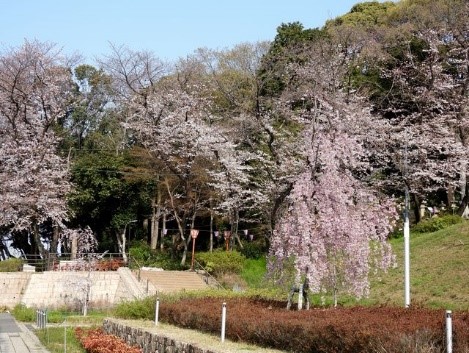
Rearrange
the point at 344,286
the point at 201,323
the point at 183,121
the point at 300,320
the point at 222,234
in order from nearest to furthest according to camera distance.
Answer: the point at 300,320
the point at 201,323
the point at 344,286
the point at 183,121
the point at 222,234

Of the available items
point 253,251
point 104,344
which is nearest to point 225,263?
point 253,251

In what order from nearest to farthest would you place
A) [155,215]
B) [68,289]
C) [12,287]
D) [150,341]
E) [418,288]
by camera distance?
1. [150,341]
2. [418,288]
3. [68,289]
4. [12,287]
5. [155,215]

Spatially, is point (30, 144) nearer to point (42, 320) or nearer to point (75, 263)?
point (75, 263)

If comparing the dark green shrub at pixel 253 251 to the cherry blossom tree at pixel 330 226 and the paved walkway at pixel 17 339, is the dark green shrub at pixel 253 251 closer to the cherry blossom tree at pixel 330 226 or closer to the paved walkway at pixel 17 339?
the paved walkway at pixel 17 339

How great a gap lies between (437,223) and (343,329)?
2317cm

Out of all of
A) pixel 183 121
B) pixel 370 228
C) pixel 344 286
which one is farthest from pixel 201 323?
pixel 183 121

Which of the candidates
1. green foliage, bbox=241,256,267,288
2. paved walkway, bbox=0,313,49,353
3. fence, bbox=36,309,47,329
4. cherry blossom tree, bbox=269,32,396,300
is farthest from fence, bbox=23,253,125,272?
cherry blossom tree, bbox=269,32,396,300

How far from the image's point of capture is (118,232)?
→ 4491cm

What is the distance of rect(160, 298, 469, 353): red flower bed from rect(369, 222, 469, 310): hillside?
6.14m

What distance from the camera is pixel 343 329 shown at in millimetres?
9195

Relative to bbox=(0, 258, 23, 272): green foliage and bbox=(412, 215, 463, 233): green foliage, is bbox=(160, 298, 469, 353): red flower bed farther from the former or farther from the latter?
bbox=(0, 258, 23, 272): green foliage

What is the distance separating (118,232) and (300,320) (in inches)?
1389

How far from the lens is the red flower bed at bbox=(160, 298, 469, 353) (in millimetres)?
7984

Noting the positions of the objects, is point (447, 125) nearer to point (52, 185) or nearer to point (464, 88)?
point (464, 88)
